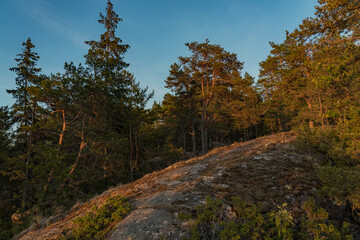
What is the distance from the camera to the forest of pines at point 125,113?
199 inches

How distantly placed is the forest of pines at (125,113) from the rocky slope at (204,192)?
76 cm

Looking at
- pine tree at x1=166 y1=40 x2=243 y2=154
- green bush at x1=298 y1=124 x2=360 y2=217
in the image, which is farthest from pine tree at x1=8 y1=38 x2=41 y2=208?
green bush at x1=298 y1=124 x2=360 y2=217

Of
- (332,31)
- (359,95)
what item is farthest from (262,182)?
(332,31)

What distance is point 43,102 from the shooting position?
11.4 m

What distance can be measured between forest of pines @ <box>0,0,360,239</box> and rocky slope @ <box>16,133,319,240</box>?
0.76 meters

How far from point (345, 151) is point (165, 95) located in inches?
774

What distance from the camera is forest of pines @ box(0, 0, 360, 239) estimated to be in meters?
5.05

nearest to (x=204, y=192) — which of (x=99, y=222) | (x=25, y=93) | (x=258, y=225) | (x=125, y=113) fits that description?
(x=258, y=225)

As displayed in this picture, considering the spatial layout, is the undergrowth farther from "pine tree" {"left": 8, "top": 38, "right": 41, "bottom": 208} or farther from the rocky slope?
"pine tree" {"left": 8, "top": 38, "right": 41, "bottom": 208}

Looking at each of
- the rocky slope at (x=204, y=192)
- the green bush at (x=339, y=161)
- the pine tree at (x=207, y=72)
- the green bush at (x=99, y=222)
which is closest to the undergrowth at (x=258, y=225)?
the rocky slope at (x=204, y=192)

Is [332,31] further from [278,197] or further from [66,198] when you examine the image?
[66,198]

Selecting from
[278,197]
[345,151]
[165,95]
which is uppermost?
[165,95]

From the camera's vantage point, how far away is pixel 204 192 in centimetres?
423

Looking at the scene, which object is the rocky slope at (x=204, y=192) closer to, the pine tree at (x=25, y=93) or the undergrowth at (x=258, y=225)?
the undergrowth at (x=258, y=225)
